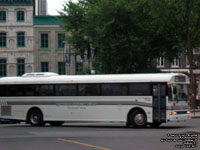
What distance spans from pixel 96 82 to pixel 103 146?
12289 millimetres

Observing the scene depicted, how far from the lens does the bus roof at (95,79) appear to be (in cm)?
2689

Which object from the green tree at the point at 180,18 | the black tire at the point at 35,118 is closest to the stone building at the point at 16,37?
the green tree at the point at 180,18

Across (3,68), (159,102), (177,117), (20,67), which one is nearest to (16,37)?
(20,67)

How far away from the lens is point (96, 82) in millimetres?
28422

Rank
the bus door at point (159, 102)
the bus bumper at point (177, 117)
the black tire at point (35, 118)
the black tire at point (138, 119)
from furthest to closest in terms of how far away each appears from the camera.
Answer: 1. the black tire at point (35, 118)
2. the black tire at point (138, 119)
3. the bus door at point (159, 102)
4. the bus bumper at point (177, 117)

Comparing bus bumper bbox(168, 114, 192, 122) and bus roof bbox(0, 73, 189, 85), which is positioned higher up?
bus roof bbox(0, 73, 189, 85)

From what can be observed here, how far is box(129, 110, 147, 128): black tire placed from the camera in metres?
26.8

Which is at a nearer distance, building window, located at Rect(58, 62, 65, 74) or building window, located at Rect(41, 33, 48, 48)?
building window, located at Rect(41, 33, 48, 48)

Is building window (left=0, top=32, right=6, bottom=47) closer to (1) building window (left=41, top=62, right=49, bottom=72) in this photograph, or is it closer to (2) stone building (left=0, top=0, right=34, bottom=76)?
(2) stone building (left=0, top=0, right=34, bottom=76)

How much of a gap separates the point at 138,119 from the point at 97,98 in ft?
8.78

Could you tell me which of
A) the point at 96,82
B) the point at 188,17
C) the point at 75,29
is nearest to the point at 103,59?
the point at 75,29

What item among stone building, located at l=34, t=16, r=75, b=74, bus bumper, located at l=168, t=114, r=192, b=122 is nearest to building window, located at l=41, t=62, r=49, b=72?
stone building, located at l=34, t=16, r=75, b=74

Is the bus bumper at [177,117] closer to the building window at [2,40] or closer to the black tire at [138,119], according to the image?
the black tire at [138,119]

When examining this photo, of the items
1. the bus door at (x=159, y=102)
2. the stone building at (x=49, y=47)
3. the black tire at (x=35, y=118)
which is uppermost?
the stone building at (x=49, y=47)
